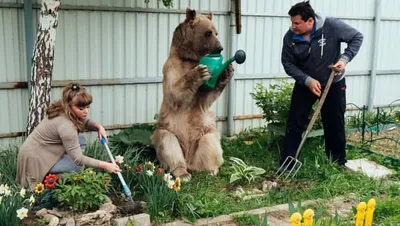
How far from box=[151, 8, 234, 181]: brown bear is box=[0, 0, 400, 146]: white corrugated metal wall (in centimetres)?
141

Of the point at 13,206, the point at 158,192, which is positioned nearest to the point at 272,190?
the point at 158,192

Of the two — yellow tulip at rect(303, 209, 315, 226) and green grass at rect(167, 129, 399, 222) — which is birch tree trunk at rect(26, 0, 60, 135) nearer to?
green grass at rect(167, 129, 399, 222)

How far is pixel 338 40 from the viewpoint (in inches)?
203

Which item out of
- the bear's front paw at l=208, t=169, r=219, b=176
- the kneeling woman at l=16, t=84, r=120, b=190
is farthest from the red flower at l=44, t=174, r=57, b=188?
the bear's front paw at l=208, t=169, r=219, b=176

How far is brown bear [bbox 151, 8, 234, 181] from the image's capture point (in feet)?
16.2

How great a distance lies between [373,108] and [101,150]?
18.2 ft

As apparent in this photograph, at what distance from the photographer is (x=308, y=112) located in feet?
17.8

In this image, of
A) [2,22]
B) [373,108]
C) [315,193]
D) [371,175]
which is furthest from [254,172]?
[373,108]

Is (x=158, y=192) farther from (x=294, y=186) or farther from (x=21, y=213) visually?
(x=294, y=186)

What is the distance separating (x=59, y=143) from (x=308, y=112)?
109 inches

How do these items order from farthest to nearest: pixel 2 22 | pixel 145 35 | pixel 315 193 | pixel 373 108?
1. pixel 373 108
2. pixel 145 35
3. pixel 2 22
4. pixel 315 193

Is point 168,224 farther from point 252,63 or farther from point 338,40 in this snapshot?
point 252,63

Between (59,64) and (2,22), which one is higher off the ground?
(2,22)

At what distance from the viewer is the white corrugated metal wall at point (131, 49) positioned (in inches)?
231
